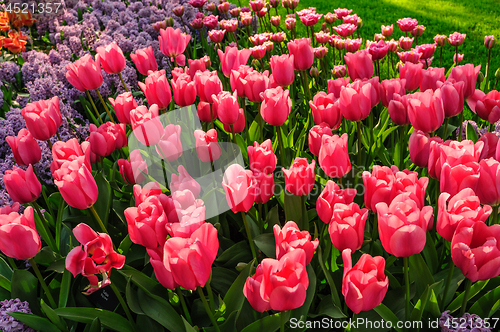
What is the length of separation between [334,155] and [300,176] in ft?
0.53

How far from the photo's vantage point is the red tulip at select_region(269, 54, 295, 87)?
2051mm

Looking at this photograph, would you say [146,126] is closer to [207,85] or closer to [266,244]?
[207,85]

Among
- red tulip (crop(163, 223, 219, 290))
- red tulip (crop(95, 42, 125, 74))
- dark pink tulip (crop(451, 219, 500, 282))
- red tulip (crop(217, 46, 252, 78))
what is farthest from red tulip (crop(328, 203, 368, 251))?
red tulip (crop(95, 42, 125, 74))

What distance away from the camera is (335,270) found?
1466mm

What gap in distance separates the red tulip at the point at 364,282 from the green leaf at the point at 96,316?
0.85 metres

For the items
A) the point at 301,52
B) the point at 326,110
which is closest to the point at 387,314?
the point at 326,110

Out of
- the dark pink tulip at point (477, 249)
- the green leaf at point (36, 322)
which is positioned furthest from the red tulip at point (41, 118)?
the dark pink tulip at point (477, 249)

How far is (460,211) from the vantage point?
1.03 meters

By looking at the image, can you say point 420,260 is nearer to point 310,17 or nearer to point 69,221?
point 69,221

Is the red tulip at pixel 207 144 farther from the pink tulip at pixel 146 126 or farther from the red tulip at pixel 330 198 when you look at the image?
the red tulip at pixel 330 198

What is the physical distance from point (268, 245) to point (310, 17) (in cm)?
249

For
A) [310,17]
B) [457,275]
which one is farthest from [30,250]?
[310,17]

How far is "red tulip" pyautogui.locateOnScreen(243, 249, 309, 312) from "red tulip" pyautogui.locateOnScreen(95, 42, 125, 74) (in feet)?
6.29

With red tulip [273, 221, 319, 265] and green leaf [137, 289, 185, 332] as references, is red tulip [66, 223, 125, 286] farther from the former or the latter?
red tulip [273, 221, 319, 265]
